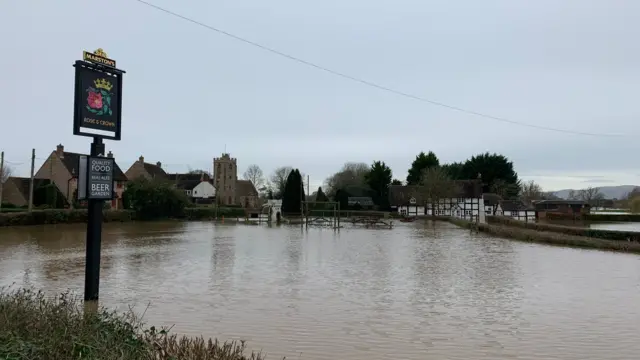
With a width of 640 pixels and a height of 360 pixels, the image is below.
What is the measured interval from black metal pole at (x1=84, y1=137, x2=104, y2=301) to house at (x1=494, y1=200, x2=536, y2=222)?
6387 centimetres

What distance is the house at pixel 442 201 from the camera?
65500 mm

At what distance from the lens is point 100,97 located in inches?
312

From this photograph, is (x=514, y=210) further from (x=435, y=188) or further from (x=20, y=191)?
(x=20, y=191)

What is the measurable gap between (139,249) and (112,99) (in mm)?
12619

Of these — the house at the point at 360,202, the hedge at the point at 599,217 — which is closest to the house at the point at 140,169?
the house at the point at 360,202

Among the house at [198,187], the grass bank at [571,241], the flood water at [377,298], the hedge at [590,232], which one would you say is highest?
the house at [198,187]

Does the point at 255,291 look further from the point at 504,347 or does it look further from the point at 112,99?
the point at 504,347

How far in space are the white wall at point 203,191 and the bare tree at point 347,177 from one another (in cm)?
2127

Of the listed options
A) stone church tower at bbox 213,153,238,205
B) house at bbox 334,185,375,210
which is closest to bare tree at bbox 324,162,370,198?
house at bbox 334,185,375,210

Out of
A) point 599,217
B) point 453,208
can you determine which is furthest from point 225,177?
point 599,217

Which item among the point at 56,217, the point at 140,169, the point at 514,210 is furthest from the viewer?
the point at 140,169

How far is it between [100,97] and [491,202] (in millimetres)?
66627

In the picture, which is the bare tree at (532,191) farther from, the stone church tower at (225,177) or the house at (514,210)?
the stone church tower at (225,177)

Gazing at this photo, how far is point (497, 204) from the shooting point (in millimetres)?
67438
